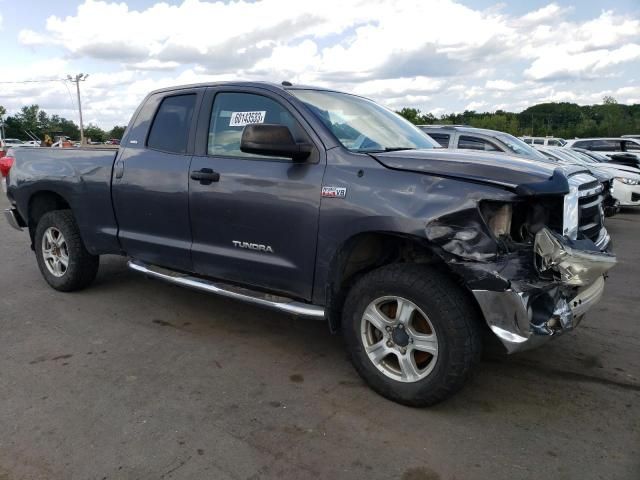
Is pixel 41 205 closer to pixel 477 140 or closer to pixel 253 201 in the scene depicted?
pixel 253 201

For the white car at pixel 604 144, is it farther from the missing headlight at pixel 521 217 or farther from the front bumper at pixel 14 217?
the front bumper at pixel 14 217

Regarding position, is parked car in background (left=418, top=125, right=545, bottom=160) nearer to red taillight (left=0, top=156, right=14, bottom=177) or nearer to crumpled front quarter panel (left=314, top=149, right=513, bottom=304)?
crumpled front quarter panel (left=314, top=149, right=513, bottom=304)

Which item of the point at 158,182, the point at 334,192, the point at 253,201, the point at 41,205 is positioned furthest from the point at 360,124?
the point at 41,205

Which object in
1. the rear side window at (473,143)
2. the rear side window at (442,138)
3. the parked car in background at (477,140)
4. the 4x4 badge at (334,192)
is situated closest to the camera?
the 4x4 badge at (334,192)

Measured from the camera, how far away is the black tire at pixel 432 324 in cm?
297

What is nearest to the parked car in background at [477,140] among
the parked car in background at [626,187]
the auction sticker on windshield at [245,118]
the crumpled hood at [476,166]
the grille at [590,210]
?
the parked car in background at [626,187]

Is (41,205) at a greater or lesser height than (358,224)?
lesser

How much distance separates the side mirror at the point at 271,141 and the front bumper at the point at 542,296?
1.41 metres

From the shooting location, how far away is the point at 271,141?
3.38 m

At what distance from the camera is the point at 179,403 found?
329 cm

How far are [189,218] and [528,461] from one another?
2.79 meters

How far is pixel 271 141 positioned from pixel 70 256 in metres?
2.96

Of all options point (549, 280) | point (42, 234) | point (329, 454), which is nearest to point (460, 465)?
point (329, 454)

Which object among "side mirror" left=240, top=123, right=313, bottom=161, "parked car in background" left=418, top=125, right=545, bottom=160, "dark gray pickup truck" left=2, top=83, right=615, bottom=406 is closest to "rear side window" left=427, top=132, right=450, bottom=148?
"parked car in background" left=418, top=125, right=545, bottom=160
